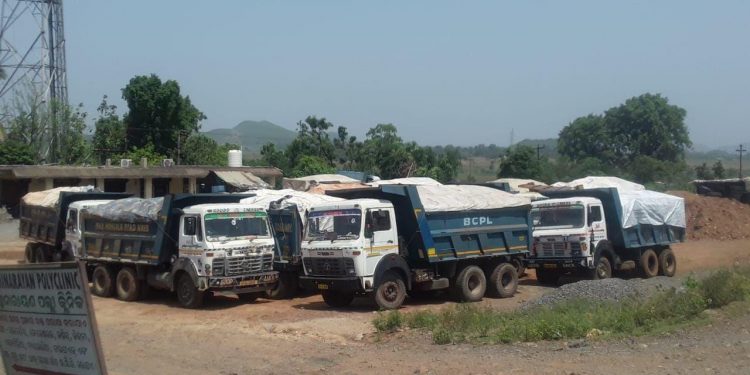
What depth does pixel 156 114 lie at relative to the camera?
174ft

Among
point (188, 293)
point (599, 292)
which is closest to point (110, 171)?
point (188, 293)

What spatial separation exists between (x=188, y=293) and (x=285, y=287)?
2.64 meters

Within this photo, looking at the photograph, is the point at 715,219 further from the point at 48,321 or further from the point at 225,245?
the point at 48,321

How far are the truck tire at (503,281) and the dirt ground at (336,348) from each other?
2.38 feet

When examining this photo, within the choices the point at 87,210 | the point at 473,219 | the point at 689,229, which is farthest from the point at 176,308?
the point at 689,229

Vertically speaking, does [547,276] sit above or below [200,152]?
below

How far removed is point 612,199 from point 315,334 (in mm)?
12419

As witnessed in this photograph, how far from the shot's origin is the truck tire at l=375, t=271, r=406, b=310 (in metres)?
18.0

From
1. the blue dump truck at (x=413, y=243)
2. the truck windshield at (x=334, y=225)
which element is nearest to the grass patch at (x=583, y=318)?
the blue dump truck at (x=413, y=243)

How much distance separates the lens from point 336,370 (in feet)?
37.9

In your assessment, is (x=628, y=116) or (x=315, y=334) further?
(x=628, y=116)

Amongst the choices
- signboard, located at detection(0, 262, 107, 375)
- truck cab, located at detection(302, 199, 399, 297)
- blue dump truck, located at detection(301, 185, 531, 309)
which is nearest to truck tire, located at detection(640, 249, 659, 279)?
blue dump truck, located at detection(301, 185, 531, 309)

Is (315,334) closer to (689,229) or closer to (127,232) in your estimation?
(127,232)

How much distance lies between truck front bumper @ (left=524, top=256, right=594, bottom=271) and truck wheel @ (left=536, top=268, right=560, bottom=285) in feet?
1.92
